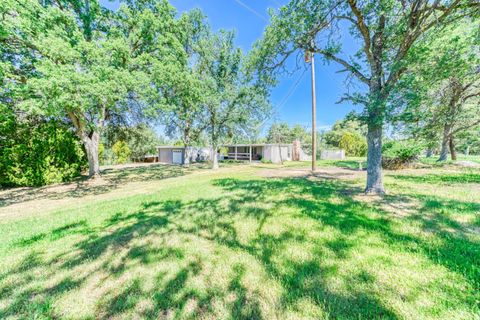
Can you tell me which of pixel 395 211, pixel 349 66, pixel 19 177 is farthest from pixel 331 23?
pixel 19 177

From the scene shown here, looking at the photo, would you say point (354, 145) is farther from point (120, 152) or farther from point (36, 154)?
point (36, 154)

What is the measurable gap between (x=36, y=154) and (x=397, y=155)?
19605 mm

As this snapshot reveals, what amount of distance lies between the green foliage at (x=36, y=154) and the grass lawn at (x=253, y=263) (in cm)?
632

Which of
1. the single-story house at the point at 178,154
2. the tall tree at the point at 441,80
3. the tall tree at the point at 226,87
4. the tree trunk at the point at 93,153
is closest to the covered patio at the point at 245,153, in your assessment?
the single-story house at the point at 178,154

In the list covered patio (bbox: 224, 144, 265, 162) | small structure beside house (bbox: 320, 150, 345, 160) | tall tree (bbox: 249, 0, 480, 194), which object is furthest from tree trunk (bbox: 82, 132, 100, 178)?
small structure beside house (bbox: 320, 150, 345, 160)

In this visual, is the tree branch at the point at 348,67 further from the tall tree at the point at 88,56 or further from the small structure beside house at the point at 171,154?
the small structure beside house at the point at 171,154

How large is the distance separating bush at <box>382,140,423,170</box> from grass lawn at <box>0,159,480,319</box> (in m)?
7.53

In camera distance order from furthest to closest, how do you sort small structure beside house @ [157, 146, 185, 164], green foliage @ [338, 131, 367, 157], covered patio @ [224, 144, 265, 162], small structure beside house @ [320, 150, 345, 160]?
green foliage @ [338, 131, 367, 157] → small structure beside house @ [320, 150, 345, 160] → small structure beside house @ [157, 146, 185, 164] → covered patio @ [224, 144, 265, 162]

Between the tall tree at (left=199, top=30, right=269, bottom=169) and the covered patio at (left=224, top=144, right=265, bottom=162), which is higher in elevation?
the tall tree at (left=199, top=30, right=269, bottom=169)

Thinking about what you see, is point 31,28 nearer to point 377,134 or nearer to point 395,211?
point 377,134

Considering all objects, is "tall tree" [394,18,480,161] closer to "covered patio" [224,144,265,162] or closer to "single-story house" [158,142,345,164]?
"single-story house" [158,142,345,164]

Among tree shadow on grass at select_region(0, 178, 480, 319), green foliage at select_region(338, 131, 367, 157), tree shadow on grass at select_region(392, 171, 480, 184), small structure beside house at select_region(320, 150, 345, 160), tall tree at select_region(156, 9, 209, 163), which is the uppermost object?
tall tree at select_region(156, 9, 209, 163)

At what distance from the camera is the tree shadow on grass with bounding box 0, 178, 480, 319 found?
1714 mm

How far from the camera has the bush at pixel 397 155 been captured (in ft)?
35.1
